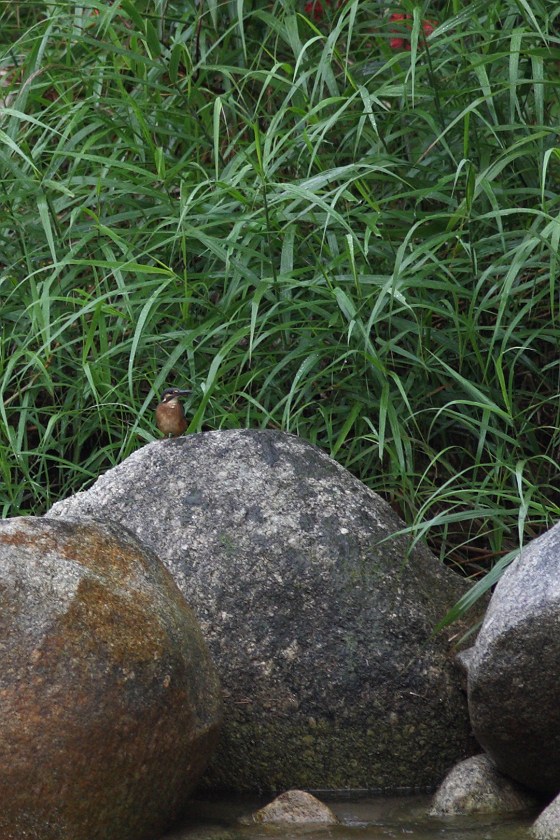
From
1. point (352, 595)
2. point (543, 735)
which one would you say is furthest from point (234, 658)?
point (543, 735)

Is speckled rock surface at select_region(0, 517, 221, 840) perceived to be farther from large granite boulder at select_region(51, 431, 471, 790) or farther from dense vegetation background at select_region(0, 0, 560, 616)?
dense vegetation background at select_region(0, 0, 560, 616)

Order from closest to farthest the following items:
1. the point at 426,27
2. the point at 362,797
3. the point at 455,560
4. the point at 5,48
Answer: the point at 362,797 < the point at 455,560 < the point at 426,27 < the point at 5,48

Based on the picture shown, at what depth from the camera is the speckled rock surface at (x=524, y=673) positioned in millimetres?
2852

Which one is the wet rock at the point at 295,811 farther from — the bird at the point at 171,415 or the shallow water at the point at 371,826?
the bird at the point at 171,415

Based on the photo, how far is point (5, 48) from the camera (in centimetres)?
516

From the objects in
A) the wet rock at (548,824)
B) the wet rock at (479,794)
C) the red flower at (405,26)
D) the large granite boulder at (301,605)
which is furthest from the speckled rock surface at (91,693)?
the red flower at (405,26)

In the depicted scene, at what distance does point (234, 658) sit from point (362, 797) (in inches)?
19.4

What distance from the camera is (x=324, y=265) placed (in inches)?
155

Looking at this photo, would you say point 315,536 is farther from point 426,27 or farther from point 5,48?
point 5,48

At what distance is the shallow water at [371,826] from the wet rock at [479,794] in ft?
0.12

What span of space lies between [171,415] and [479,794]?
1.42 meters

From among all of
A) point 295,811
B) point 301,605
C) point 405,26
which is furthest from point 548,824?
point 405,26

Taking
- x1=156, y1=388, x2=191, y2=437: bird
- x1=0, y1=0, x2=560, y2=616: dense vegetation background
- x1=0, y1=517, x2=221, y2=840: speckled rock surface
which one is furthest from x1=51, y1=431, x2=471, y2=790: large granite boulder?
x1=0, y1=517, x2=221, y2=840: speckled rock surface

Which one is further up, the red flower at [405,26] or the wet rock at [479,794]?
the red flower at [405,26]
